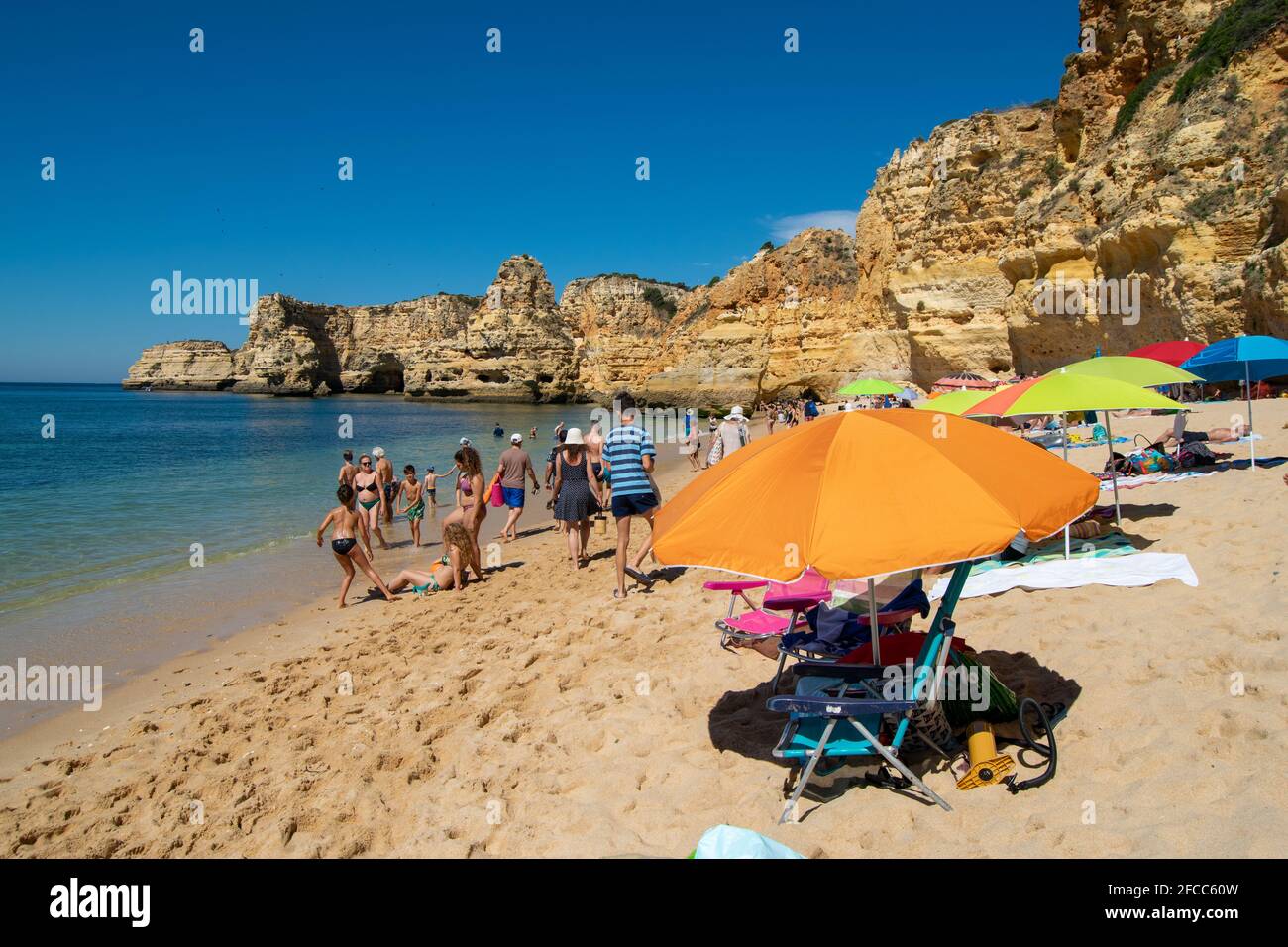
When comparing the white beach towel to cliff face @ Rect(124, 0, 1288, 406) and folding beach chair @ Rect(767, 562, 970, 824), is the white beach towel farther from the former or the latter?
cliff face @ Rect(124, 0, 1288, 406)

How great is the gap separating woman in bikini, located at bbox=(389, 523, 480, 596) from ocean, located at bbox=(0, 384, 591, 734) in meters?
1.37

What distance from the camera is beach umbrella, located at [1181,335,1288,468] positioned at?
8836 millimetres

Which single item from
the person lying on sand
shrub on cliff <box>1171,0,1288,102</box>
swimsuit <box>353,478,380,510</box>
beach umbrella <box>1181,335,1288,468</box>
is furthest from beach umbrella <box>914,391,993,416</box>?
shrub on cliff <box>1171,0,1288,102</box>

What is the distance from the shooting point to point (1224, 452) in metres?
9.78

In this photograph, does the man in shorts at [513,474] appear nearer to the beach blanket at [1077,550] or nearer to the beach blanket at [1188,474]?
the beach blanket at [1077,550]

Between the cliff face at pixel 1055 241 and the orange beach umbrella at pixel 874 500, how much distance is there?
15.1 metres

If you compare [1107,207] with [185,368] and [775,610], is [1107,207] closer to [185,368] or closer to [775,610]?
[775,610]

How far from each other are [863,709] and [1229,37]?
22.3 meters

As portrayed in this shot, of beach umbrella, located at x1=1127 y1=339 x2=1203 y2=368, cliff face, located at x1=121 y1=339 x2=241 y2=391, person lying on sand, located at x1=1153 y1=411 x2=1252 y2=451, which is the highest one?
cliff face, located at x1=121 y1=339 x2=241 y2=391

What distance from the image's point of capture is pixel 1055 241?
20766 mm

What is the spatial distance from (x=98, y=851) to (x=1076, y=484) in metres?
4.95

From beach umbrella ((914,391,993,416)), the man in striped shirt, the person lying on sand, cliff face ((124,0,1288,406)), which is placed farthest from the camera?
cliff face ((124,0,1288,406))

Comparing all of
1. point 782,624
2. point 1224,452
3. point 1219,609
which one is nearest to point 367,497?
point 782,624
